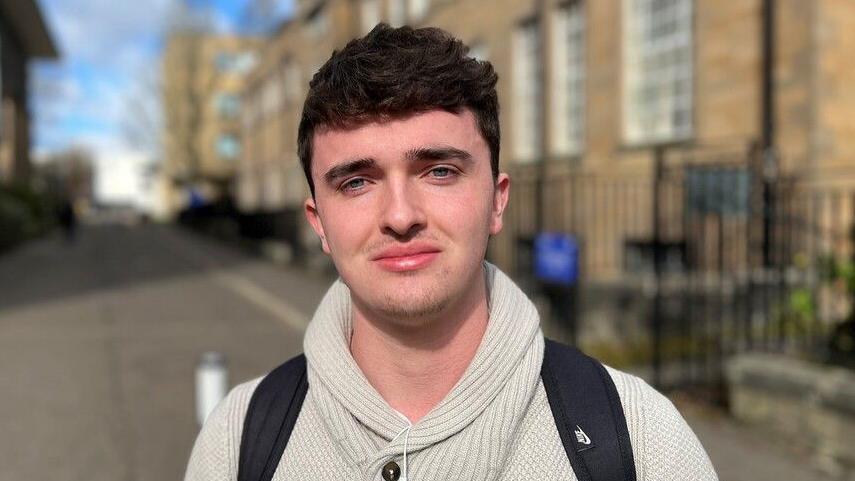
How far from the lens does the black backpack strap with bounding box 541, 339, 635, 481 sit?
1.56 meters

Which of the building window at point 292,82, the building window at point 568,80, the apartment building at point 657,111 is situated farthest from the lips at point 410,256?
the building window at point 292,82

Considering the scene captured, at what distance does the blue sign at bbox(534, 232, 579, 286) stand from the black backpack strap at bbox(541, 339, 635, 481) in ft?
19.7

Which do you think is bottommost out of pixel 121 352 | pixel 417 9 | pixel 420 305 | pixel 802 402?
pixel 121 352

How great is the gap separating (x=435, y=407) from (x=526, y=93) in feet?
49.6

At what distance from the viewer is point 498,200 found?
185cm

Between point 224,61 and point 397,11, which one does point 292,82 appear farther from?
point 224,61

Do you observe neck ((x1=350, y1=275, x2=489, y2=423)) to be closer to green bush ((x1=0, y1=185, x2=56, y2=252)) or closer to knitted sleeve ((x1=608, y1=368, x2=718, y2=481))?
knitted sleeve ((x1=608, y1=368, x2=718, y2=481))

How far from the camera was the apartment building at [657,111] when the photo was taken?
348 inches

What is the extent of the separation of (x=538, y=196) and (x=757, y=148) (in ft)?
8.49

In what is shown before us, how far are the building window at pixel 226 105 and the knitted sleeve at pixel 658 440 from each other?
254ft

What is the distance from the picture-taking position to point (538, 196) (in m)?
8.41

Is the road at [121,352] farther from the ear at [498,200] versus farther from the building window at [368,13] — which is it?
A: the building window at [368,13]

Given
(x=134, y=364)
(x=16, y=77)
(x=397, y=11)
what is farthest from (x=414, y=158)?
(x=16, y=77)

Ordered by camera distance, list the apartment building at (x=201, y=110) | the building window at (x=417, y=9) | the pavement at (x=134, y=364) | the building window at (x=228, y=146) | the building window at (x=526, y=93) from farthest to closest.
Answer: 1. the building window at (x=228, y=146)
2. the apartment building at (x=201, y=110)
3. the building window at (x=417, y=9)
4. the building window at (x=526, y=93)
5. the pavement at (x=134, y=364)
